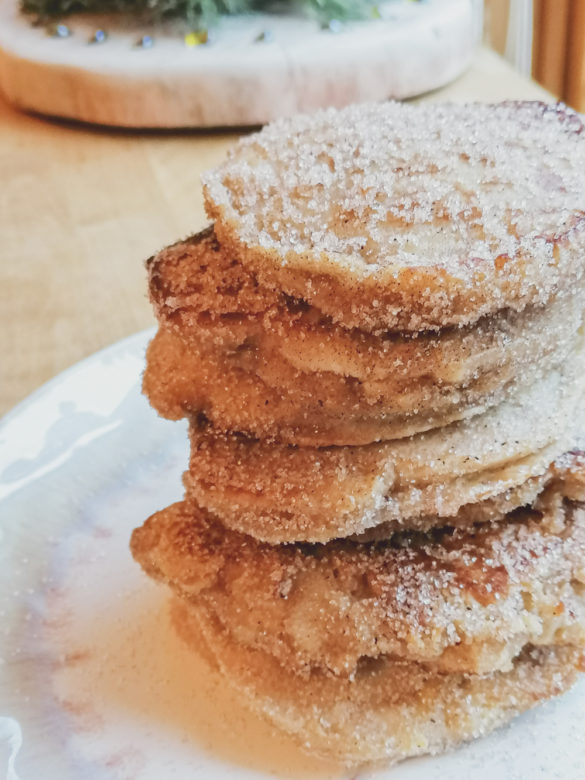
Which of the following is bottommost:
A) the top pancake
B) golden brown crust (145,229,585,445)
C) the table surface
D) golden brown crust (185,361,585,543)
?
the table surface

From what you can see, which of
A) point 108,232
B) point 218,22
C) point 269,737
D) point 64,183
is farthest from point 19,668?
point 218,22

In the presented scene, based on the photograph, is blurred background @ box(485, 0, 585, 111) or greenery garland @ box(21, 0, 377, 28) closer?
greenery garland @ box(21, 0, 377, 28)

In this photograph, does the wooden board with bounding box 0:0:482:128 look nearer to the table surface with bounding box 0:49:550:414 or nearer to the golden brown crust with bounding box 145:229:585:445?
the table surface with bounding box 0:49:550:414

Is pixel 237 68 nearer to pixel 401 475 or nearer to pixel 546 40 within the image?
pixel 546 40

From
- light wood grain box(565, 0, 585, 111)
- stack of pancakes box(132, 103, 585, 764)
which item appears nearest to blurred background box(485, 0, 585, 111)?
light wood grain box(565, 0, 585, 111)

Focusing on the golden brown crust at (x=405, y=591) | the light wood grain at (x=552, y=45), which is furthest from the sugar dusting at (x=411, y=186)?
the light wood grain at (x=552, y=45)

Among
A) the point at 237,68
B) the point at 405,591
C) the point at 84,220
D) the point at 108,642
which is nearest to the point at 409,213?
the point at 405,591

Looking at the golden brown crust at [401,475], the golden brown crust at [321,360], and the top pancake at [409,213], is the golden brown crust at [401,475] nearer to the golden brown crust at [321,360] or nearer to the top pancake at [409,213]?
the golden brown crust at [321,360]
